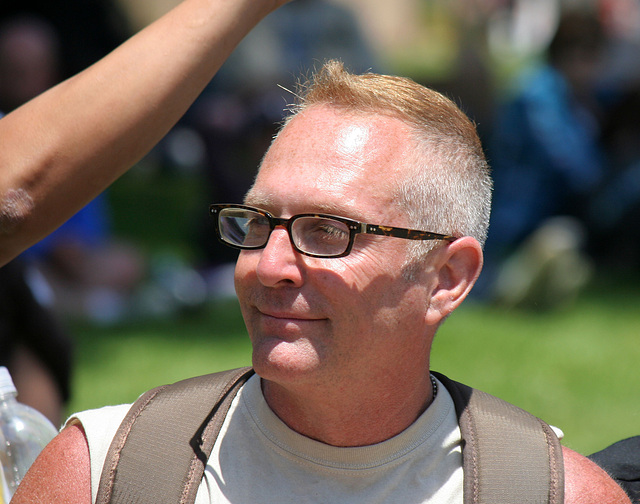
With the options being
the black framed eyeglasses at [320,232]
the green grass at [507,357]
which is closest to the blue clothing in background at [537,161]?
the green grass at [507,357]

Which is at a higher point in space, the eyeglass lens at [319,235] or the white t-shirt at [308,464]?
the eyeglass lens at [319,235]

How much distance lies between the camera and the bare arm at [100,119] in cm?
145

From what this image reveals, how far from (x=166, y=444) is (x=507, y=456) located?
0.80 meters

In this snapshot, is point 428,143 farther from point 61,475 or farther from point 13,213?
point 61,475

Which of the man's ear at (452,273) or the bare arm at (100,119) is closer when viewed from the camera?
Result: the bare arm at (100,119)

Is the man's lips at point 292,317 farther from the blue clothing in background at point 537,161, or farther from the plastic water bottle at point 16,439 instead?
the blue clothing in background at point 537,161

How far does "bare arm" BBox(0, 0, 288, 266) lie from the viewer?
145 centimetres

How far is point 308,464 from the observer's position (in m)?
1.94

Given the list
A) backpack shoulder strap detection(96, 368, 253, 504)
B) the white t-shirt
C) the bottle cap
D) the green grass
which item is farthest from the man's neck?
the green grass

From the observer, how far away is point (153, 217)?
35.8 feet

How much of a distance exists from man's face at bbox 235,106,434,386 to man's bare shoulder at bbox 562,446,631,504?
1.58ft

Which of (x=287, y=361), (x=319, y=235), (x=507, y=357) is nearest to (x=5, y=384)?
(x=287, y=361)

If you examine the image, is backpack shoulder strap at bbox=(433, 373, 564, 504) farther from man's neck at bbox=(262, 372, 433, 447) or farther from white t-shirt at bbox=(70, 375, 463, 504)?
man's neck at bbox=(262, 372, 433, 447)

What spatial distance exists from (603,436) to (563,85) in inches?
160
